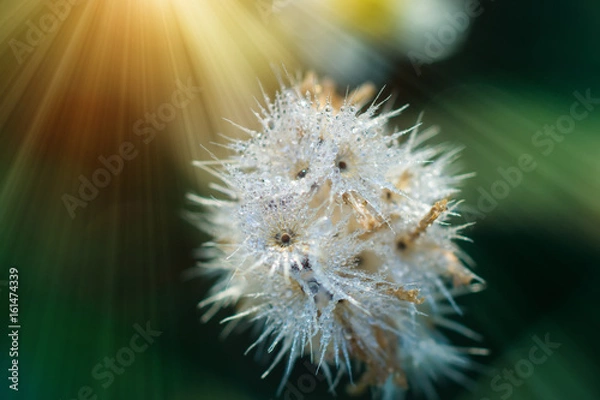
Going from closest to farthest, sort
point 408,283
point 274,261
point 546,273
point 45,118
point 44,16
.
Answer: point 274,261, point 408,283, point 44,16, point 45,118, point 546,273

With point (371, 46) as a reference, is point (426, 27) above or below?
above

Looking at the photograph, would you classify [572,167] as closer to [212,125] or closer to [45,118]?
[212,125]

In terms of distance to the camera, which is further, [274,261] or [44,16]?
[44,16]

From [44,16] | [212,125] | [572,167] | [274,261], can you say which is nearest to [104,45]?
[44,16]

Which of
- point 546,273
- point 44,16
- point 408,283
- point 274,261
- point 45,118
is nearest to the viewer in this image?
point 274,261

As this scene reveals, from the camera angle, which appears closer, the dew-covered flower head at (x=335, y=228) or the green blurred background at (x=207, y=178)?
the dew-covered flower head at (x=335, y=228)

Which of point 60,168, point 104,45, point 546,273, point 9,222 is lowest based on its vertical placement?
point 9,222

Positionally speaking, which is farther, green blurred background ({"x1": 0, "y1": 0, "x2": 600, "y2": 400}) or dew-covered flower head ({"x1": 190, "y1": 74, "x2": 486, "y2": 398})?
green blurred background ({"x1": 0, "y1": 0, "x2": 600, "y2": 400})

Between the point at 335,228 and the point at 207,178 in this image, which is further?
the point at 207,178
